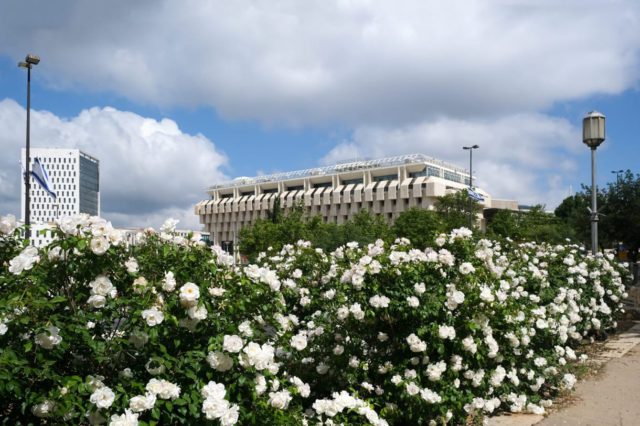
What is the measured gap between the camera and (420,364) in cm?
494

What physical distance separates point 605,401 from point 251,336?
534 centimetres

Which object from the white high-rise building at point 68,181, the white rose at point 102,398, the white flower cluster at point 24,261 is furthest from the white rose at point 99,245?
the white high-rise building at point 68,181

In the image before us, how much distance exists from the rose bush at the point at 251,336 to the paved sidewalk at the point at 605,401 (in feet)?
0.89

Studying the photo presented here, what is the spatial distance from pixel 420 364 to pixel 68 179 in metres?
136

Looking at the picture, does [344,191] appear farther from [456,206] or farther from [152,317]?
[152,317]

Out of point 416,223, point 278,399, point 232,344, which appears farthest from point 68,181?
point 232,344

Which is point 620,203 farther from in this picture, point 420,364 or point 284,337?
point 284,337

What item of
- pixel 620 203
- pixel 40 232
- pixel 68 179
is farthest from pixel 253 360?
pixel 68 179

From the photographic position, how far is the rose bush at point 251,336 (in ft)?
9.57

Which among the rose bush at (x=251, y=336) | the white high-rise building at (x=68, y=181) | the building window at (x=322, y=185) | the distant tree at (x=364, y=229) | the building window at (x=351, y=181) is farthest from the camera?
the white high-rise building at (x=68, y=181)

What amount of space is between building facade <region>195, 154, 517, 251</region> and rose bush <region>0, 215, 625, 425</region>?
7144 cm

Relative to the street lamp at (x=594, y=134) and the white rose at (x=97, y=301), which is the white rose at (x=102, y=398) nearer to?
the white rose at (x=97, y=301)

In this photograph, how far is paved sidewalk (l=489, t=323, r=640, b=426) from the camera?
5.88 m

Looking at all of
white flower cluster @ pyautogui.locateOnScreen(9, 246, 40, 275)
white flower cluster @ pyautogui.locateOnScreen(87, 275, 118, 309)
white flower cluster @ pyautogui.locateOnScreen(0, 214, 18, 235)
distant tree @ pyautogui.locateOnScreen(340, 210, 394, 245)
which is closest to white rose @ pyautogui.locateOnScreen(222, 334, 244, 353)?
white flower cluster @ pyautogui.locateOnScreen(87, 275, 118, 309)
